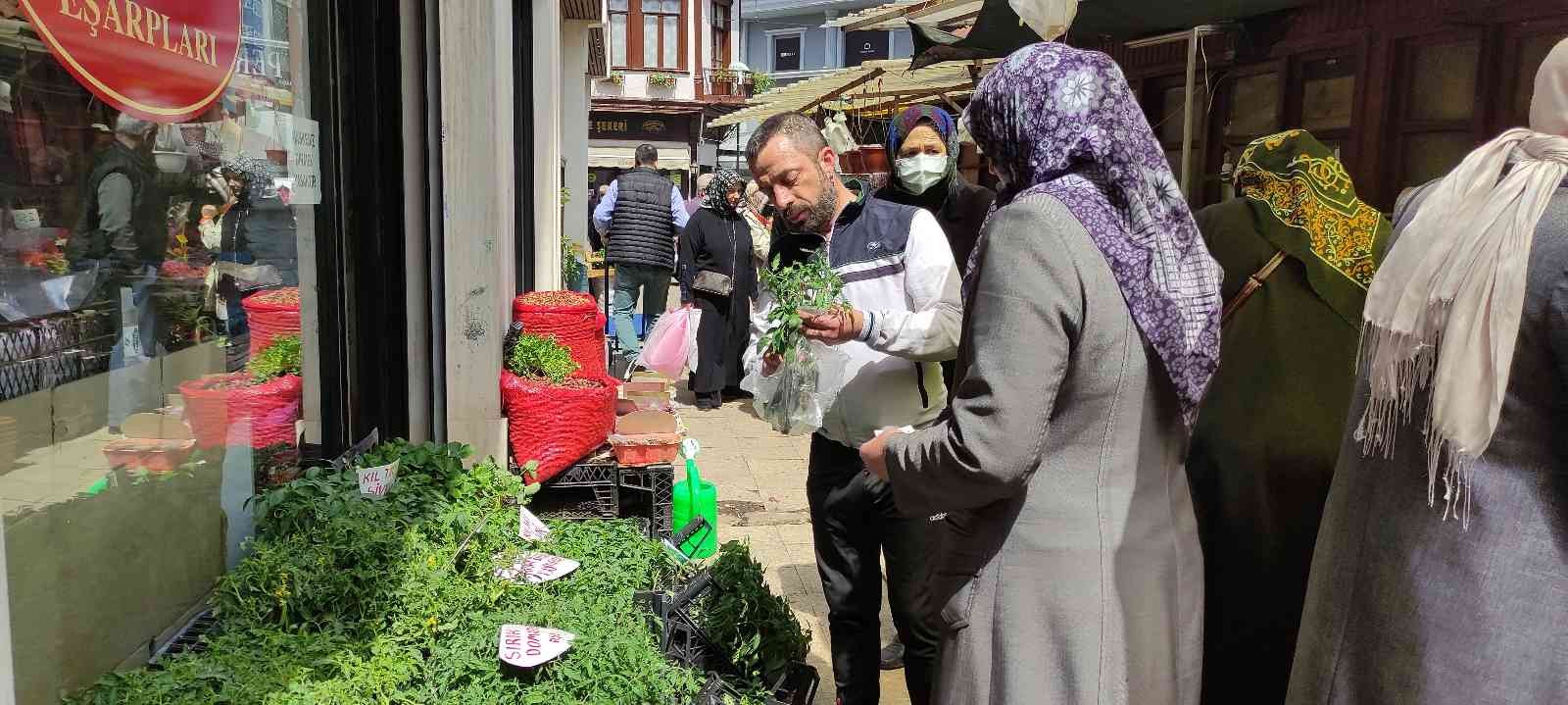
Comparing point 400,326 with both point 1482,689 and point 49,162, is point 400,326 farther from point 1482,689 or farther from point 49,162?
point 1482,689

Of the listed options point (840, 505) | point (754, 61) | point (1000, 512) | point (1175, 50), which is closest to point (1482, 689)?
point (1000, 512)

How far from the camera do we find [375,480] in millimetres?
3158

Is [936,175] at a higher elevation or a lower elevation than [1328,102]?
lower

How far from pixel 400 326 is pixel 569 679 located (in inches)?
79.5

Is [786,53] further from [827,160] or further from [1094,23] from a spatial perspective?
[827,160]

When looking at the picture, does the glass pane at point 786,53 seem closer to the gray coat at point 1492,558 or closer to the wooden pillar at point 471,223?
the wooden pillar at point 471,223

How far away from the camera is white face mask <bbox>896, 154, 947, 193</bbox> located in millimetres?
4355

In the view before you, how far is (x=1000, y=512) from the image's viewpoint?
1941 millimetres

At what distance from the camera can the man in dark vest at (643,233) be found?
9633 mm

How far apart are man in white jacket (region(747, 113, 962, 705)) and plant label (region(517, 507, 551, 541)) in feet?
3.10

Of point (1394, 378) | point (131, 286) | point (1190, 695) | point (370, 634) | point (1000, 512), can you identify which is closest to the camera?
point (1394, 378)

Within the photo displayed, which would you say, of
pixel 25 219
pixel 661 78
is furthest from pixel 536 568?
pixel 661 78

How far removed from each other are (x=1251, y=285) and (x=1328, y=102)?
3282mm

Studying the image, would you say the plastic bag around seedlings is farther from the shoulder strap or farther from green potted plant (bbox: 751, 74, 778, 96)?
green potted plant (bbox: 751, 74, 778, 96)
